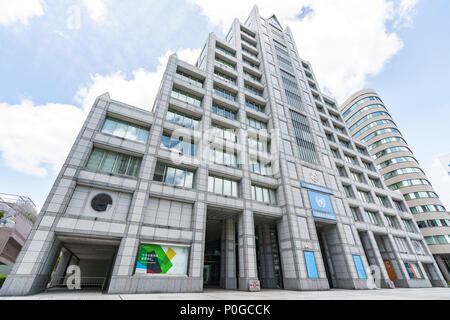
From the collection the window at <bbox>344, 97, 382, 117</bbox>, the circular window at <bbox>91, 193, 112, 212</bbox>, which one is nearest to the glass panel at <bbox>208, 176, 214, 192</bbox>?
the circular window at <bbox>91, 193, 112, 212</bbox>

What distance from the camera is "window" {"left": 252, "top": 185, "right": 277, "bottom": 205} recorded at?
24.9 metres

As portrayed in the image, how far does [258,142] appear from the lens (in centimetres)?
2961

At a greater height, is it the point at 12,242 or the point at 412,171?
the point at 412,171

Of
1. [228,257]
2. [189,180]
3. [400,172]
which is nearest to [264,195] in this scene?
[228,257]

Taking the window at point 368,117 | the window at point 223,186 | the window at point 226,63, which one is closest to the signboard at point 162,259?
the window at point 223,186

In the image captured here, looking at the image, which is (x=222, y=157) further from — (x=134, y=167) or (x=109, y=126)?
(x=109, y=126)

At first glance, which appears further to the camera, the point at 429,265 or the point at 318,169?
the point at 429,265

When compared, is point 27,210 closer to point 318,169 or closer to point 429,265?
point 318,169

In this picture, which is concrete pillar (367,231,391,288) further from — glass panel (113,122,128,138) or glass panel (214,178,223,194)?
glass panel (113,122,128,138)

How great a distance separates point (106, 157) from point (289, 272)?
22.2 meters

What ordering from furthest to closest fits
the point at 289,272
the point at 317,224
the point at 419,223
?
the point at 419,223, the point at 317,224, the point at 289,272

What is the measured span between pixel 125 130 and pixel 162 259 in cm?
1350

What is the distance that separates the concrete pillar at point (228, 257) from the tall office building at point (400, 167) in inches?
1753

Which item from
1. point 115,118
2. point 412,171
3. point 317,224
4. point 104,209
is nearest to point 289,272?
point 317,224
